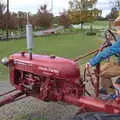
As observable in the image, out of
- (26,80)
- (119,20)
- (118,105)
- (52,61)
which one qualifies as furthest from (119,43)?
(26,80)

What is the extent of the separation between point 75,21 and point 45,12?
517 cm

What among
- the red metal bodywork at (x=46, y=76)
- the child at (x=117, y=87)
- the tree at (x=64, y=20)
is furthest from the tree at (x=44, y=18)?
the child at (x=117, y=87)

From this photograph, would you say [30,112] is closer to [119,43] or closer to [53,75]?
[53,75]

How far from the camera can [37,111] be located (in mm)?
8047

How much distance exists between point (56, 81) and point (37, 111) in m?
1.86

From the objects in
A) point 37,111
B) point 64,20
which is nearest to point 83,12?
point 64,20

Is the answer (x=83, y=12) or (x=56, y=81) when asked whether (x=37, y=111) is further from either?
(x=83, y=12)

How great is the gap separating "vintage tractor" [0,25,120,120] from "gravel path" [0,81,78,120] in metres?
0.75

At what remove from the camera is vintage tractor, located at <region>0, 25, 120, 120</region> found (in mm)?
5707

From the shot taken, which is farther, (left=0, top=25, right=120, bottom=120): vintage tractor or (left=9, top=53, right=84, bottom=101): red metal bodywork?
(left=9, top=53, right=84, bottom=101): red metal bodywork

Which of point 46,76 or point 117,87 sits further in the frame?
point 46,76

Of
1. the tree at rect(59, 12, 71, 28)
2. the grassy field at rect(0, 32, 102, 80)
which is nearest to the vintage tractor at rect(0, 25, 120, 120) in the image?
the grassy field at rect(0, 32, 102, 80)

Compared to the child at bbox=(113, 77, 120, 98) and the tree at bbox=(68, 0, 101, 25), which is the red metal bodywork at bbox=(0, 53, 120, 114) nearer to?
the child at bbox=(113, 77, 120, 98)

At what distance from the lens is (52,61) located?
6.32 meters
